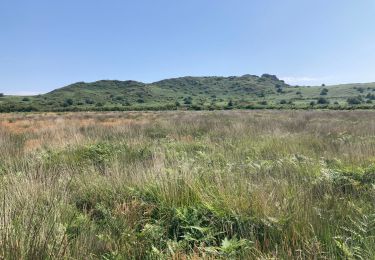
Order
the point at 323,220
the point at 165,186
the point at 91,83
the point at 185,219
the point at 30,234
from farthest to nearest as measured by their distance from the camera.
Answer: the point at 91,83 < the point at 165,186 < the point at 185,219 < the point at 323,220 < the point at 30,234

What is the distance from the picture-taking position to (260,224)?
3.50 meters

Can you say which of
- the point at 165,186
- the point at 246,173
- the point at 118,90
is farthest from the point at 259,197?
the point at 118,90

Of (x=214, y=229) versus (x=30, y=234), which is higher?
(x=30, y=234)

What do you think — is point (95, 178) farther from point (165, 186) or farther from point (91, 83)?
point (91, 83)

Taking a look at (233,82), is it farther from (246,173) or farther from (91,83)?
(246,173)

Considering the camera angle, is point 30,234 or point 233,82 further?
point 233,82

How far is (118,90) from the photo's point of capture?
165 m

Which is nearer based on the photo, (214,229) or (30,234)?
(30,234)

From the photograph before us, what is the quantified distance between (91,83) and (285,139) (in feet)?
591

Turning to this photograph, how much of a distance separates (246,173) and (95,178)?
2.32 metres

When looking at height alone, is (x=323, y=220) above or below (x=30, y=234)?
below

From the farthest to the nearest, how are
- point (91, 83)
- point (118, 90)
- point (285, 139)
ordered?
point (91, 83) < point (118, 90) < point (285, 139)

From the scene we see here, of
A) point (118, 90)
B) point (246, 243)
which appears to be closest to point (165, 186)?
point (246, 243)

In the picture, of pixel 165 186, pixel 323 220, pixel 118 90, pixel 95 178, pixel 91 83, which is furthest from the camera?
pixel 91 83
